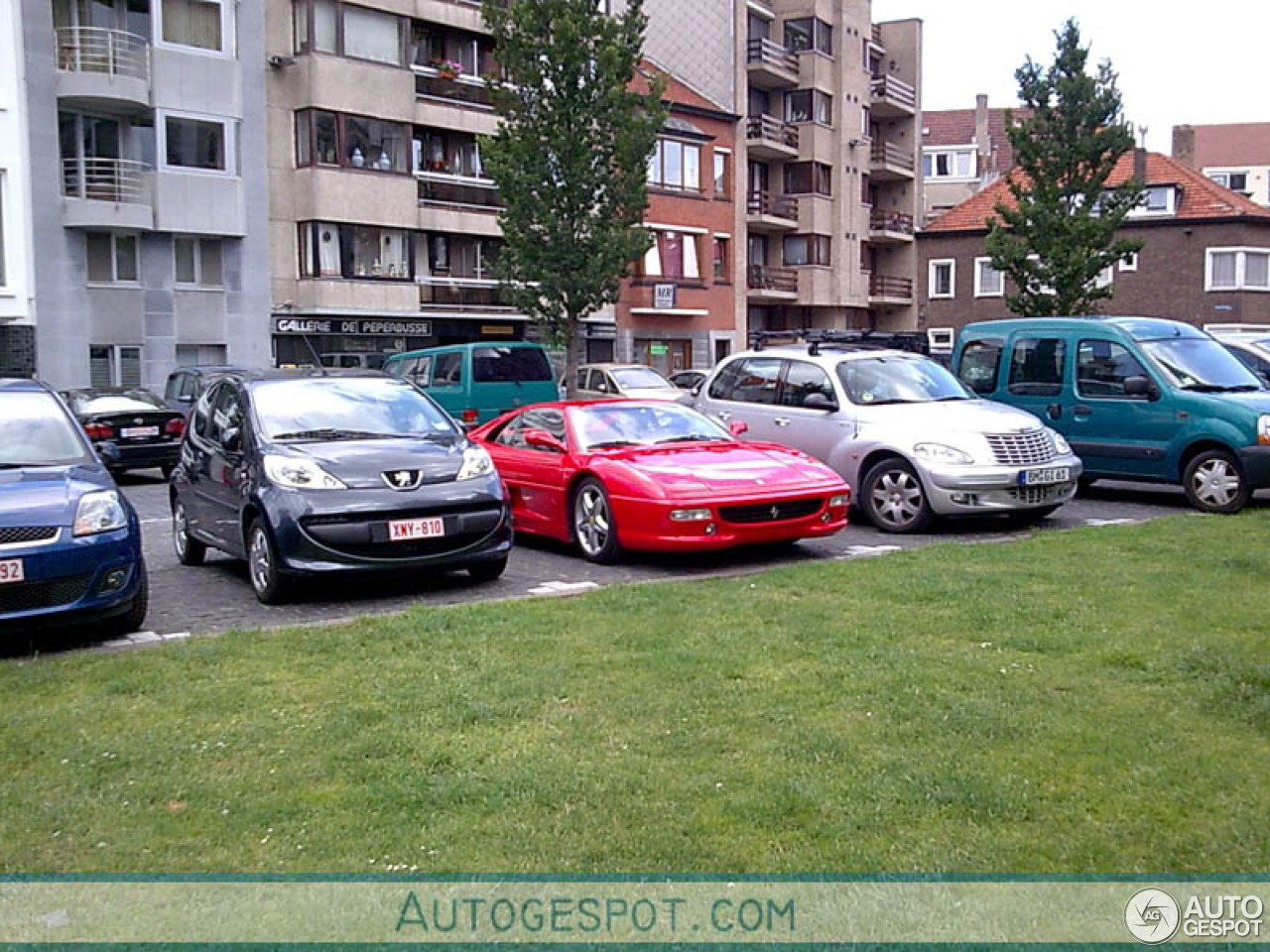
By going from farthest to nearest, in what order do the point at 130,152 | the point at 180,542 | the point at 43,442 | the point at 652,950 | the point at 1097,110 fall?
the point at 130,152, the point at 1097,110, the point at 180,542, the point at 43,442, the point at 652,950

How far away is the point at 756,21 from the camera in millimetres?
50688

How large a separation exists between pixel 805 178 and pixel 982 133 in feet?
99.0

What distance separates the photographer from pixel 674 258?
4559 cm

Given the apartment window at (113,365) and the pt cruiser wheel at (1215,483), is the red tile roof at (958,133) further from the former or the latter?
the pt cruiser wheel at (1215,483)

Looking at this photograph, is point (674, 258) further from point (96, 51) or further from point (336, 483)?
point (336, 483)

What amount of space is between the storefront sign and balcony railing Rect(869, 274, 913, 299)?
995 inches

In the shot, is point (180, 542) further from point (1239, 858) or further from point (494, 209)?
point (494, 209)

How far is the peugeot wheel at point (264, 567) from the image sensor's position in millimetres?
9039

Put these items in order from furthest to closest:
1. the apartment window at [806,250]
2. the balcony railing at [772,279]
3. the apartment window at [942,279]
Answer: the apartment window at [942,279]
the apartment window at [806,250]
the balcony railing at [772,279]

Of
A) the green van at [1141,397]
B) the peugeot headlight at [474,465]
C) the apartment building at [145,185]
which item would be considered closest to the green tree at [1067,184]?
the green van at [1141,397]

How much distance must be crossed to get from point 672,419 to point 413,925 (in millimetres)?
8483

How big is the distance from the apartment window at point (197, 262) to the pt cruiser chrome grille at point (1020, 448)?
83.1 ft

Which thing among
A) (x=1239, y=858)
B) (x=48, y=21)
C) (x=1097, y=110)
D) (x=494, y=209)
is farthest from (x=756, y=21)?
(x=1239, y=858)

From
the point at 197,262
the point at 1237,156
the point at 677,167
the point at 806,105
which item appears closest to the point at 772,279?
the point at 806,105
